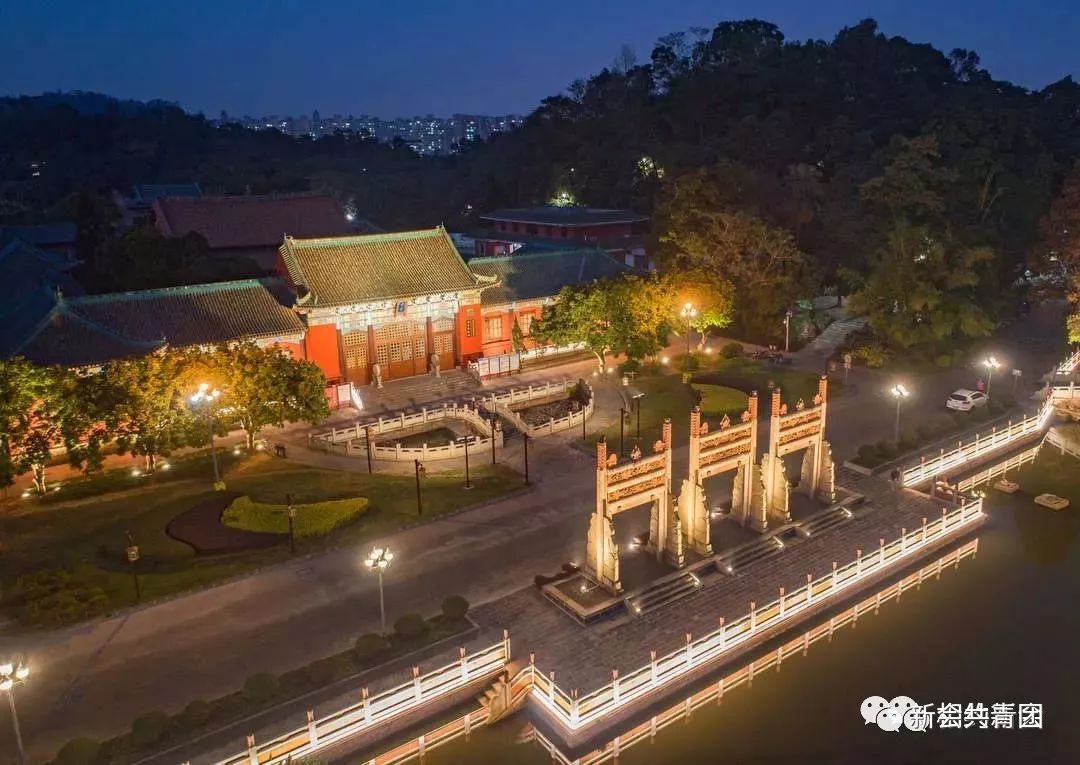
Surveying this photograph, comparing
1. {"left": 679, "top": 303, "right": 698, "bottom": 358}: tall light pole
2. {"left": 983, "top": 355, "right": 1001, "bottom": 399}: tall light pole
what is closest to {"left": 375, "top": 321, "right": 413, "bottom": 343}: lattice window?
{"left": 679, "top": 303, "right": 698, "bottom": 358}: tall light pole

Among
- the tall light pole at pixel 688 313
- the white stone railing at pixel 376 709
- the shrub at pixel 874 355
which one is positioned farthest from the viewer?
the shrub at pixel 874 355

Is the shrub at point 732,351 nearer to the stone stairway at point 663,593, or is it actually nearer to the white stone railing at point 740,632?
the white stone railing at point 740,632

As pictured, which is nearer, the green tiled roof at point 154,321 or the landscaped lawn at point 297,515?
the landscaped lawn at point 297,515

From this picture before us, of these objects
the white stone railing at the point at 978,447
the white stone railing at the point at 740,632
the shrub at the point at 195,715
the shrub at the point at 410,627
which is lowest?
the white stone railing at the point at 740,632

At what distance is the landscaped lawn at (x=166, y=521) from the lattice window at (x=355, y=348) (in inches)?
372

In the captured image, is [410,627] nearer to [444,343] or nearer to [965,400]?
[444,343]

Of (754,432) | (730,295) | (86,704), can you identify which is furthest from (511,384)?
(86,704)

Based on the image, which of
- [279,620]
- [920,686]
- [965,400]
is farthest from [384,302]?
[920,686]

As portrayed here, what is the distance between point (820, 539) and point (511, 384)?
69.8ft

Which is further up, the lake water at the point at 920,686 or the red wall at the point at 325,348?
the red wall at the point at 325,348

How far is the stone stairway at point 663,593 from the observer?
23.7m

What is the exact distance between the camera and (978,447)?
1400 inches

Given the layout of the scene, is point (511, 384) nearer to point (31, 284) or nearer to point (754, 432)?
point (754, 432)

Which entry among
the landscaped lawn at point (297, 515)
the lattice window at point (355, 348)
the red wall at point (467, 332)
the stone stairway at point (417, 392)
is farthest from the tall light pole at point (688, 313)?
the landscaped lawn at point (297, 515)
